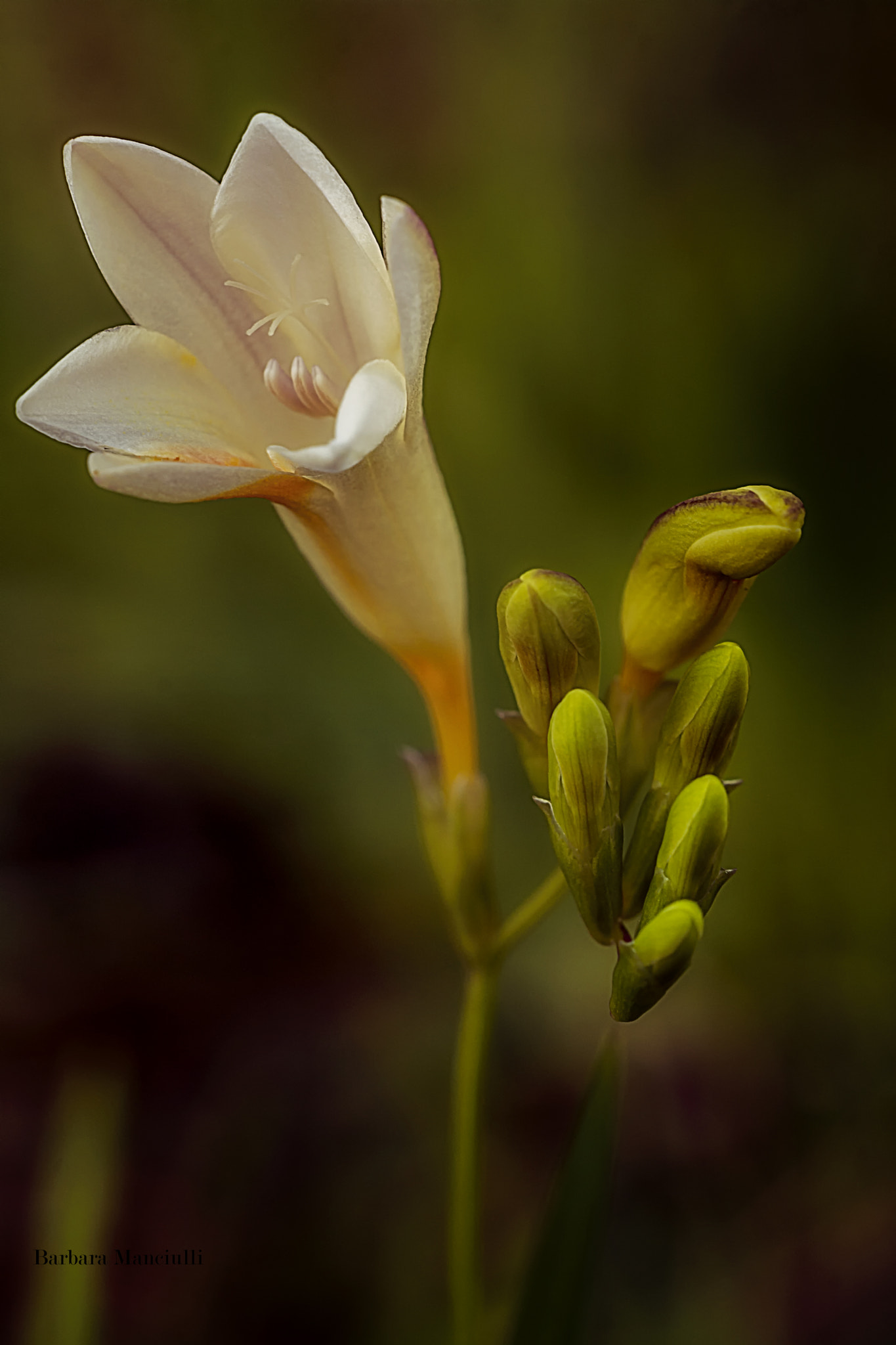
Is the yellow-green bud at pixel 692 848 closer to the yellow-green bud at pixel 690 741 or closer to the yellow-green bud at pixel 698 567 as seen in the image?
the yellow-green bud at pixel 690 741

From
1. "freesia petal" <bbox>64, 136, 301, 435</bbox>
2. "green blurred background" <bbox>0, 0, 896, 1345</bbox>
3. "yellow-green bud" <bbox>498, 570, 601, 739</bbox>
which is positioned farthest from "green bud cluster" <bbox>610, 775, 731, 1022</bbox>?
"green blurred background" <bbox>0, 0, 896, 1345</bbox>

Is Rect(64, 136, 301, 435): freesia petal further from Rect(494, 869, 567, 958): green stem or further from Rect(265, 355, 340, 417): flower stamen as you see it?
Rect(494, 869, 567, 958): green stem

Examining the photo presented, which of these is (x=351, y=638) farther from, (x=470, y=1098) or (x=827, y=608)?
(x=470, y=1098)

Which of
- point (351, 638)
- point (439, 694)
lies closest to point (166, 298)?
point (439, 694)

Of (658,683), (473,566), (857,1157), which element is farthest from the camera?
(473,566)

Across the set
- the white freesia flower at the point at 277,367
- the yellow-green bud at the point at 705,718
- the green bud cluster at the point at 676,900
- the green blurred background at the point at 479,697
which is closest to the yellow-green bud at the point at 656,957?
the green bud cluster at the point at 676,900

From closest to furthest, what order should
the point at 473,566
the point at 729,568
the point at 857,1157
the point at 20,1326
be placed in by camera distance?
1. the point at 729,568
2. the point at 20,1326
3. the point at 857,1157
4. the point at 473,566
